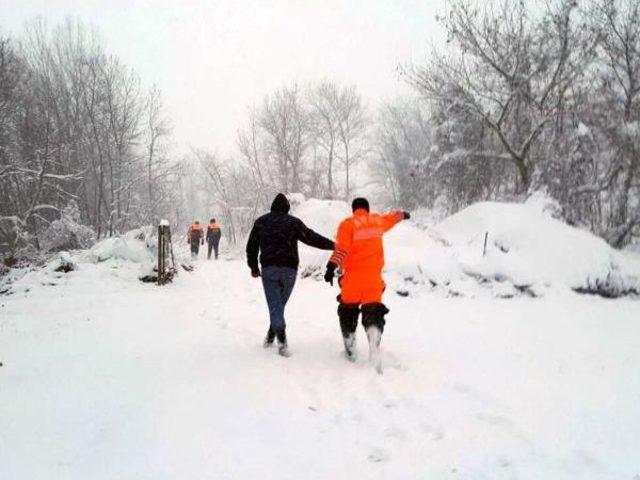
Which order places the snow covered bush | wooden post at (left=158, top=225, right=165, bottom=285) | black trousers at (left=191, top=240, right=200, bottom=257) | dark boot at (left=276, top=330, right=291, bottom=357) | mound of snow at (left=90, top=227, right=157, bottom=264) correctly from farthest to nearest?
black trousers at (left=191, top=240, right=200, bottom=257)
the snow covered bush
mound of snow at (left=90, top=227, right=157, bottom=264)
wooden post at (left=158, top=225, right=165, bottom=285)
dark boot at (left=276, top=330, right=291, bottom=357)

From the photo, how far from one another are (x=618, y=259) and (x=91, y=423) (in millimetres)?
10909

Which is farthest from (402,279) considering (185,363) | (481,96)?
(481,96)

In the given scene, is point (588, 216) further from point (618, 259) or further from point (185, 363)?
point (185, 363)

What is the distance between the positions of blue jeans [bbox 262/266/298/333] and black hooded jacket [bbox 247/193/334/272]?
0.07m

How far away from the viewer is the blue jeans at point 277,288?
18.3 feet

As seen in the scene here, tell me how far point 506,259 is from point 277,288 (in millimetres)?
6719

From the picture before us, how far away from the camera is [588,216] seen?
1412cm

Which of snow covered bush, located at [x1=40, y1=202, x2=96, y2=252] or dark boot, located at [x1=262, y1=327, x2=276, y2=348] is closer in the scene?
dark boot, located at [x1=262, y1=327, x2=276, y2=348]

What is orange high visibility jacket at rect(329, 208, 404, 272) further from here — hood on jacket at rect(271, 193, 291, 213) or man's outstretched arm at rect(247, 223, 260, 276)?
man's outstretched arm at rect(247, 223, 260, 276)

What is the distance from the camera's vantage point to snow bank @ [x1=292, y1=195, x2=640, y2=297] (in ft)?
33.1

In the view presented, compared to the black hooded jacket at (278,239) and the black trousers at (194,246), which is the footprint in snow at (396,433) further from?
the black trousers at (194,246)

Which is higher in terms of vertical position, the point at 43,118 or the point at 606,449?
the point at 43,118

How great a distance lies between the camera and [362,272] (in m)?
5.17

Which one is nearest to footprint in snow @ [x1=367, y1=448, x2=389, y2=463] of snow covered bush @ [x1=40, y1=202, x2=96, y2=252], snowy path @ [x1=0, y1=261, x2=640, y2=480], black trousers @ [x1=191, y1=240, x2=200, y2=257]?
snowy path @ [x1=0, y1=261, x2=640, y2=480]
